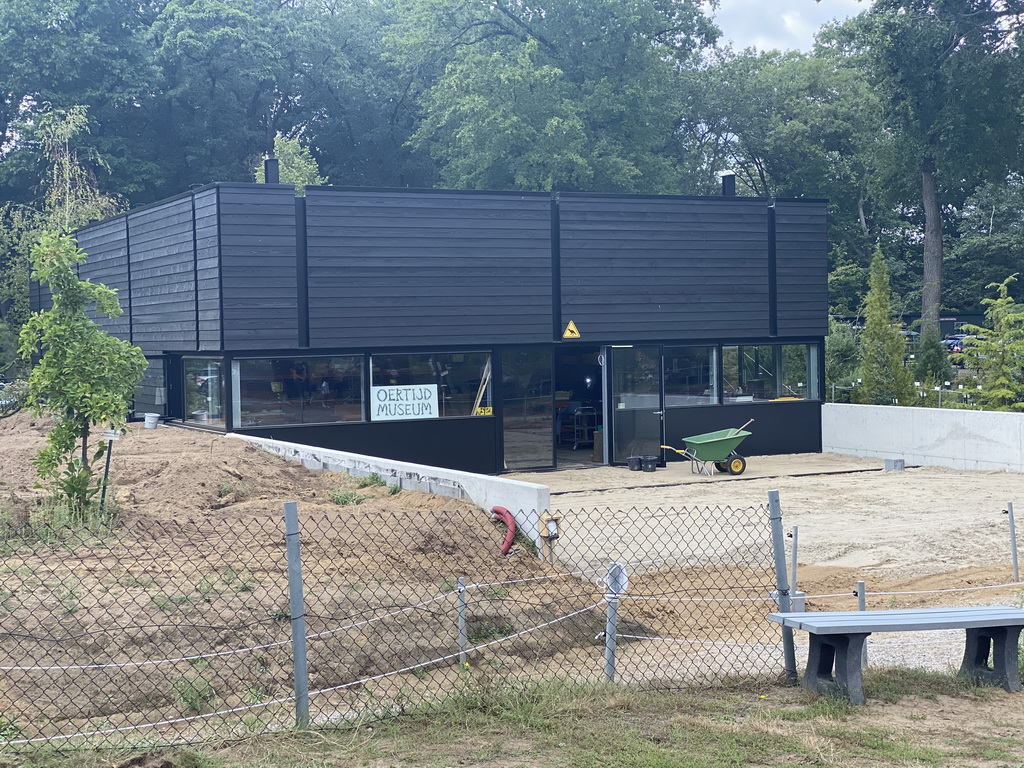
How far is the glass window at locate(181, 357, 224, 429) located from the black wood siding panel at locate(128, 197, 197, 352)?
1.53 feet

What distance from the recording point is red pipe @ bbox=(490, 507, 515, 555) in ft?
35.7

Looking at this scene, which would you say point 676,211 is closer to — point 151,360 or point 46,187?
point 151,360

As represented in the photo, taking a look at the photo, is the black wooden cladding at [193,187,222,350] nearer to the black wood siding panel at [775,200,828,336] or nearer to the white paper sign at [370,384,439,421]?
the white paper sign at [370,384,439,421]

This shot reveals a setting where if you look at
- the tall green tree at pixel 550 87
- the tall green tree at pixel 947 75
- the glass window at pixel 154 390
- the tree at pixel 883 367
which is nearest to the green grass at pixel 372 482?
the glass window at pixel 154 390

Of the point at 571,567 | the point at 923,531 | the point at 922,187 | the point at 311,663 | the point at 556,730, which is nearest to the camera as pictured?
the point at 556,730

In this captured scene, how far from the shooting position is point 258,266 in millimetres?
19672

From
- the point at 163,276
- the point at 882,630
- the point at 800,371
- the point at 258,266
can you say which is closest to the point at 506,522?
the point at 882,630

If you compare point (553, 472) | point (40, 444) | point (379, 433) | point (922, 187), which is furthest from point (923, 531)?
point (922, 187)

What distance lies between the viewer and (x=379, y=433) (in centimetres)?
2052

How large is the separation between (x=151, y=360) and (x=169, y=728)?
717 inches

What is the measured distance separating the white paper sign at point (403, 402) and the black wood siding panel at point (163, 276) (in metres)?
3.62

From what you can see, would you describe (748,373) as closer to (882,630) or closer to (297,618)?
(882,630)

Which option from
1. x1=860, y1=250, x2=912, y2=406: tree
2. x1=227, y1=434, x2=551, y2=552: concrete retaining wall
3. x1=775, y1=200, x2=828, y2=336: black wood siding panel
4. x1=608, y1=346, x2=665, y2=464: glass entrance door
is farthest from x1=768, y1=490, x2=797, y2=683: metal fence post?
x1=860, y1=250, x2=912, y2=406: tree

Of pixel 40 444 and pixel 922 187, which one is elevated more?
pixel 922 187
